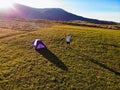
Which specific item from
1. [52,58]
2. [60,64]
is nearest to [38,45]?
[52,58]

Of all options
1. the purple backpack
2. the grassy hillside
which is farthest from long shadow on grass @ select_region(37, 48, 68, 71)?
the purple backpack

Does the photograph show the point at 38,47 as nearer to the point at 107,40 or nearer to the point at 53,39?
the point at 53,39

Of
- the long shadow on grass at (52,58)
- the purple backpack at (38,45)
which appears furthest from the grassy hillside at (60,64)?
the purple backpack at (38,45)

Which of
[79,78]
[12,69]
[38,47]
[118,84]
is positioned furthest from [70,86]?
[38,47]

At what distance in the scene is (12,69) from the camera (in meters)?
36.4

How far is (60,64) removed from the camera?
3944 cm

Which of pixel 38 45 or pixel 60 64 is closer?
pixel 60 64

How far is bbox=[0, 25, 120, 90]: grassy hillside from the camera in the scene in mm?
32562

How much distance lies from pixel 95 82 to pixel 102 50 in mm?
15527

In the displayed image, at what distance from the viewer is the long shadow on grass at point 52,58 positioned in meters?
38.6

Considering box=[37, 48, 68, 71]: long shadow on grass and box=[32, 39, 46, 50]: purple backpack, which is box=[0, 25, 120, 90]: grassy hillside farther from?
→ box=[32, 39, 46, 50]: purple backpack

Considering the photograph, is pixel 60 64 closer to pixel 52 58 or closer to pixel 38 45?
pixel 52 58

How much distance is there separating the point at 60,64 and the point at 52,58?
3106 mm

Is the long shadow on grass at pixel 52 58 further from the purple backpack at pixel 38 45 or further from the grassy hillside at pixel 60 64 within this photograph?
the purple backpack at pixel 38 45
